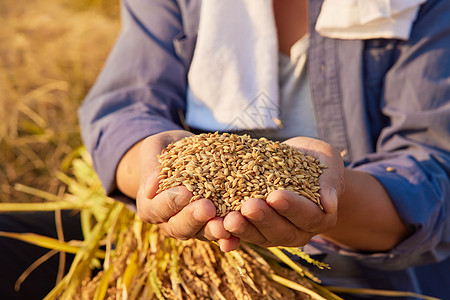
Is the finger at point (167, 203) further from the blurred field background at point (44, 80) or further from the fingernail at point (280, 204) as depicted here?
the blurred field background at point (44, 80)

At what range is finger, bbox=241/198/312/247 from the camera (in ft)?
2.32

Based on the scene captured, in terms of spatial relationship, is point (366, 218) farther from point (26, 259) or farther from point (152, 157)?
point (26, 259)

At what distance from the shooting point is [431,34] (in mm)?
1130

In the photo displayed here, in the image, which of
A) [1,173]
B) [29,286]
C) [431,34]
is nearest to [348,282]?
[431,34]

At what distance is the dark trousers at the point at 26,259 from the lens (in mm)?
1201

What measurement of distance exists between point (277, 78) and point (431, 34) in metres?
0.38

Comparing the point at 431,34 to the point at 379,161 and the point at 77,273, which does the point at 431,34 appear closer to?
the point at 379,161

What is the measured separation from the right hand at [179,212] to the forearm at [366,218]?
12.3 inches

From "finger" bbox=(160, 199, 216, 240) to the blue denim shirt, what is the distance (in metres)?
0.37

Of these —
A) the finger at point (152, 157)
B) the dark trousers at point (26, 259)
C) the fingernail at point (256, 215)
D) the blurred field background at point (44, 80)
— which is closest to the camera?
the fingernail at point (256, 215)

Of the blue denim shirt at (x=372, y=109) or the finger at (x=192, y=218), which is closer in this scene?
the finger at (x=192, y=218)

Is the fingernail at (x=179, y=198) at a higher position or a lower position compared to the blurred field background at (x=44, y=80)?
higher

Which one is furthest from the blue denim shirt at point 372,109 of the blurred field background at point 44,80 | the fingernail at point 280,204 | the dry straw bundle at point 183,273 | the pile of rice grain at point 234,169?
the blurred field background at point 44,80

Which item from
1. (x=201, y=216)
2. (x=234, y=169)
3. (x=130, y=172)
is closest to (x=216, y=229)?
(x=201, y=216)
